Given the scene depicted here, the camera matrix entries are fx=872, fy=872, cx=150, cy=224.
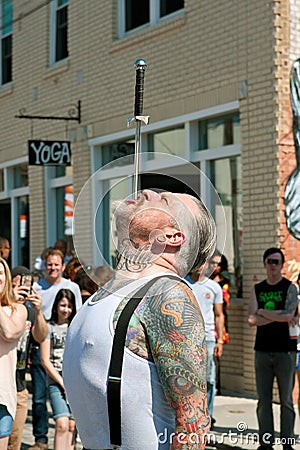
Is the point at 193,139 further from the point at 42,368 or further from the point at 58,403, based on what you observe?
the point at 58,403

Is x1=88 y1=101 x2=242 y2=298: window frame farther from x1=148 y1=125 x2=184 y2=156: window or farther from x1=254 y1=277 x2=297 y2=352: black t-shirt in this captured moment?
x1=254 y1=277 x2=297 y2=352: black t-shirt

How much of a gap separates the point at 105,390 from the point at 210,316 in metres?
6.73

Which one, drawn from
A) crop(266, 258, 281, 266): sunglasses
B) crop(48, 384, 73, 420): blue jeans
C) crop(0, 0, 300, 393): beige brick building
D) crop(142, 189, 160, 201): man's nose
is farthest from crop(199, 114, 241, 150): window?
crop(142, 189, 160, 201): man's nose

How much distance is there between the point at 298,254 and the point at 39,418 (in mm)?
3882

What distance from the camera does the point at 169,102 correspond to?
41.6ft

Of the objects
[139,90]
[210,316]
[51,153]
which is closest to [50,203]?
[51,153]

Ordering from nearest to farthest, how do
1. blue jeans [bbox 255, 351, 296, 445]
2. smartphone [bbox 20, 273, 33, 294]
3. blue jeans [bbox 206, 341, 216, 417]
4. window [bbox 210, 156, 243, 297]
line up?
smartphone [bbox 20, 273, 33, 294], blue jeans [bbox 255, 351, 296, 445], blue jeans [bbox 206, 341, 216, 417], window [bbox 210, 156, 243, 297]

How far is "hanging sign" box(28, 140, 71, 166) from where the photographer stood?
14617 millimetres

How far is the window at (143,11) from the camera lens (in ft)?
43.0

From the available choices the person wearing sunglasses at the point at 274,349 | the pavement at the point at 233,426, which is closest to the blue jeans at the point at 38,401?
the pavement at the point at 233,426

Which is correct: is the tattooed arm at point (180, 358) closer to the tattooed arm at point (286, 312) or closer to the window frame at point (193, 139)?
the tattooed arm at point (286, 312)

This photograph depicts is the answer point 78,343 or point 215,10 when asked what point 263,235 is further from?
point 78,343

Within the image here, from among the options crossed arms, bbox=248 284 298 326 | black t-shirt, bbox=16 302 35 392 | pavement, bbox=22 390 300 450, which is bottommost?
pavement, bbox=22 390 300 450

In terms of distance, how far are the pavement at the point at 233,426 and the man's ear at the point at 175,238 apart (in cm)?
531
